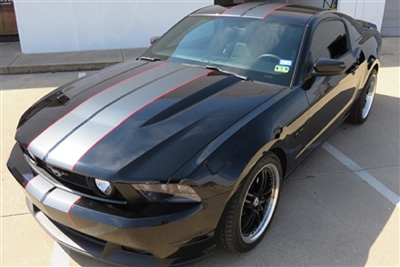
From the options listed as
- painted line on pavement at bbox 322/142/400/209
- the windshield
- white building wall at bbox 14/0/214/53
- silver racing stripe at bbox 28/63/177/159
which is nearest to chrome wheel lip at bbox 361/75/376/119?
painted line on pavement at bbox 322/142/400/209

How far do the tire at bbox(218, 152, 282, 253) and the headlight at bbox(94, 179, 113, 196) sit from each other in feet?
2.25

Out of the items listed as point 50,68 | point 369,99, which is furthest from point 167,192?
point 50,68

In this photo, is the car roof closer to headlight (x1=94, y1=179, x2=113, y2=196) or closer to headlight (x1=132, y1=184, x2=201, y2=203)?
headlight (x1=132, y1=184, x2=201, y2=203)

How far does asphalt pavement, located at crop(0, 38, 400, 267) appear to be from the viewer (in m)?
2.54

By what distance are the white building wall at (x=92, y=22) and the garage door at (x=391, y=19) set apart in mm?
4911

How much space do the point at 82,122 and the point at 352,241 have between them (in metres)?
2.07

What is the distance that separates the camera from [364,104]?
4.63m

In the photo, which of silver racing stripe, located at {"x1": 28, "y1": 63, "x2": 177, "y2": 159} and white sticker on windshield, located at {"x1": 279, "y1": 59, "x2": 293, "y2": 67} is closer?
silver racing stripe, located at {"x1": 28, "y1": 63, "x2": 177, "y2": 159}

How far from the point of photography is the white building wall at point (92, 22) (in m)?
7.09

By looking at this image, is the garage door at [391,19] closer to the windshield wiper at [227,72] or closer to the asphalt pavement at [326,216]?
the asphalt pavement at [326,216]

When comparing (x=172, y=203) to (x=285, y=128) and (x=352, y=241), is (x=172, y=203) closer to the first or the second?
(x=285, y=128)

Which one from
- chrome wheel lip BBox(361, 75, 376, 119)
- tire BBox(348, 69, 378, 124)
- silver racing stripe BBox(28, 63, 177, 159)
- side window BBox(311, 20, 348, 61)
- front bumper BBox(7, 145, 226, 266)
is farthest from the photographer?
chrome wheel lip BBox(361, 75, 376, 119)

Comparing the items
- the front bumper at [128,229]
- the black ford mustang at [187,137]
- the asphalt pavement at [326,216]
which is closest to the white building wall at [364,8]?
the asphalt pavement at [326,216]

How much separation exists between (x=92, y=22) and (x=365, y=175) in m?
5.84
